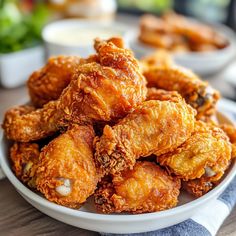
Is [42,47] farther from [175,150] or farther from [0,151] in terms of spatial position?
[175,150]

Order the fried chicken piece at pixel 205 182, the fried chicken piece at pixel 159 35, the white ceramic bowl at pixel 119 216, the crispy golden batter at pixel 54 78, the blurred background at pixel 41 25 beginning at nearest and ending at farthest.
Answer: the white ceramic bowl at pixel 119 216
the fried chicken piece at pixel 205 182
the crispy golden batter at pixel 54 78
the blurred background at pixel 41 25
the fried chicken piece at pixel 159 35

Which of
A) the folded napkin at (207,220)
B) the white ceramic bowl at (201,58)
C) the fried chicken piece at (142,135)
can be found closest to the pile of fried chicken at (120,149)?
the fried chicken piece at (142,135)

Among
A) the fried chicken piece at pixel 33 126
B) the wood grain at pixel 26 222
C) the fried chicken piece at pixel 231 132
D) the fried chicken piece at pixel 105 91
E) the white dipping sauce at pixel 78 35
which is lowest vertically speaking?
the white dipping sauce at pixel 78 35

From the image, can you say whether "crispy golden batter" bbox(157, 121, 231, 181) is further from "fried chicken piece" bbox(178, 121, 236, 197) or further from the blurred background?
the blurred background

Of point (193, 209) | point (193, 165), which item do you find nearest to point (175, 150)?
point (193, 165)

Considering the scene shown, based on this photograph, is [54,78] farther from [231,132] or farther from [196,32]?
[196,32]

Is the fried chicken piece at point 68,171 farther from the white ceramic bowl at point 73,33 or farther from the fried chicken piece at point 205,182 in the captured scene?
the white ceramic bowl at point 73,33

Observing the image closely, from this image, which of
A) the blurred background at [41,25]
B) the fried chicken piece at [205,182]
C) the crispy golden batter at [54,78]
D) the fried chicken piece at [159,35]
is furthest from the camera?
the fried chicken piece at [159,35]
